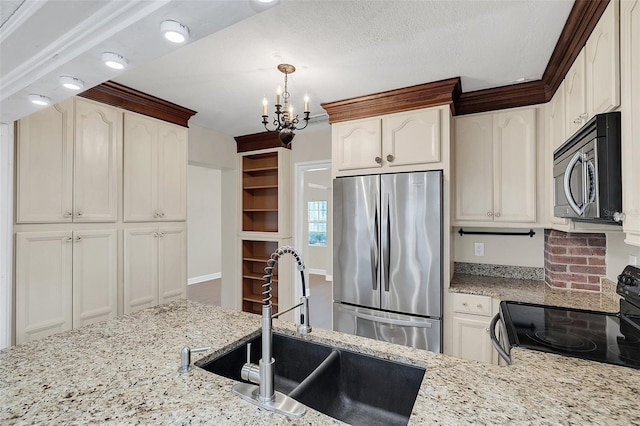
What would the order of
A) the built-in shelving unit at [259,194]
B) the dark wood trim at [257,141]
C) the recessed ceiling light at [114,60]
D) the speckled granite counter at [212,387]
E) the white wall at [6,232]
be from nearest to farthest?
Result: 1. the speckled granite counter at [212,387]
2. the recessed ceiling light at [114,60]
3. the white wall at [6,232]
4. the dark wood trim at [257,141]
5. the built-in shelving unit at [259,194]

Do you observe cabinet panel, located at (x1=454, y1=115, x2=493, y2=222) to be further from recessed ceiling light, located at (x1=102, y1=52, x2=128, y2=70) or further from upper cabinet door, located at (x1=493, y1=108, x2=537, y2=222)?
recessed ceiling light, located at (x1=102, y1=52, x2=128, y2=70)

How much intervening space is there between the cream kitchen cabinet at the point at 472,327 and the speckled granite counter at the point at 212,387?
1.08 meters

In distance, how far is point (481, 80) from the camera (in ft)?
7.71

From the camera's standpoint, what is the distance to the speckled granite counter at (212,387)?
0.85 meters

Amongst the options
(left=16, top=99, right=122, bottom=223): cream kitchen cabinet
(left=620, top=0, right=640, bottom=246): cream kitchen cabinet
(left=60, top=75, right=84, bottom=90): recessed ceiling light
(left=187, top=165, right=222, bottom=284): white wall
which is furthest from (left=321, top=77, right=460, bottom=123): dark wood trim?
(left=187, top=165, right=222, bottom=284): white wall

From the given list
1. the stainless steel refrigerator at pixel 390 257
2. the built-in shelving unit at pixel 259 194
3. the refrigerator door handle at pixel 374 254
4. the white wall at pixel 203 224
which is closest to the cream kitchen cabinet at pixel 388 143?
the stainless steel refrigerator at pixel 390 257

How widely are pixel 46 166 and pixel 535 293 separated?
348cm

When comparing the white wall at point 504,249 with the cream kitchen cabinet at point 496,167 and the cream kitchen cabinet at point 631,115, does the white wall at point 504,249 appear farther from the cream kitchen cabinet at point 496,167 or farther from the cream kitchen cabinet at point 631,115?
the cream kitchen cabinet at point 631,115

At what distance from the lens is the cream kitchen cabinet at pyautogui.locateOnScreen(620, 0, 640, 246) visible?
1.11 meters

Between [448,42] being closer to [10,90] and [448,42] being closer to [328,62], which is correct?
[328,62]

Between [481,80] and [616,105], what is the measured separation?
4.06ft

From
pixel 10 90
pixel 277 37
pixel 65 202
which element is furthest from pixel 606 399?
pixel 65 202

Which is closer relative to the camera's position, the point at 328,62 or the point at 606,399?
the point at 606,399

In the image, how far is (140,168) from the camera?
264 centimetres
